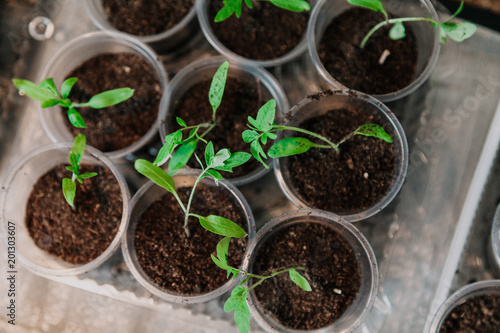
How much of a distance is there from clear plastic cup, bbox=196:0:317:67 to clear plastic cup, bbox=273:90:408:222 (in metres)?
0.17

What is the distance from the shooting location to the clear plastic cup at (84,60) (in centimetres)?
129

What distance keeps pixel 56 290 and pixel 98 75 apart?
0.68m

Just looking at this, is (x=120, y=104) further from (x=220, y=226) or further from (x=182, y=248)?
(x=220, y=226)

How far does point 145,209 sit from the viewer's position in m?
1.25

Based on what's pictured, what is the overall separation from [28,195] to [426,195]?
1.20 m

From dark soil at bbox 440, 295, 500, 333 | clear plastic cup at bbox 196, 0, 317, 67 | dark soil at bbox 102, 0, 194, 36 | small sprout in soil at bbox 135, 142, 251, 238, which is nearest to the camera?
small sprout in soil at bbox 135, 142, 251, 238

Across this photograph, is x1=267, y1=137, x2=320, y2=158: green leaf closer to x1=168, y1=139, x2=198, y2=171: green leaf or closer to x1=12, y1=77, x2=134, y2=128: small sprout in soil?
x1=168, y1=139, x2=198, y2=171: green leaf

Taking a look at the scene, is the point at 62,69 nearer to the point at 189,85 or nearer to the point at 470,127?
the point at 189,85

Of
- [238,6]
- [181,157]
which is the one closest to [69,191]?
[181,157]

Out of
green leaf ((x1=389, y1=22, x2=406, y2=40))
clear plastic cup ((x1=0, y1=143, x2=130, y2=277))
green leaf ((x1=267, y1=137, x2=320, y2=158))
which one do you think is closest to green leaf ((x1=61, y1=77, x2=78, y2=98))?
clear plastic cup ((x1=0, y1=143, x2=130, y2=277))

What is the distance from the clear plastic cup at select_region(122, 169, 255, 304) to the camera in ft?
3.78

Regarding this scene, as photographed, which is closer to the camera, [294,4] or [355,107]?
[294,4]

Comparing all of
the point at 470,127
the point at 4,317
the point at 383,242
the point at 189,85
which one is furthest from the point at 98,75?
the point at 470,127

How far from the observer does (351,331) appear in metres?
1.15
